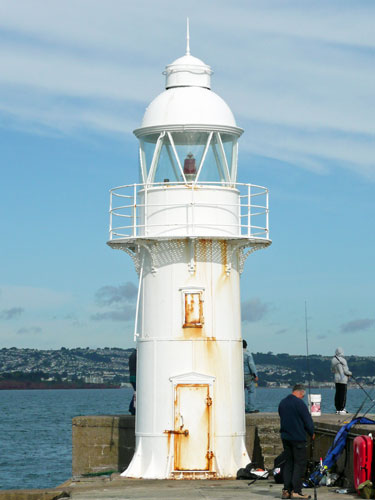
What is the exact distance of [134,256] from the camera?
19719 millimetres

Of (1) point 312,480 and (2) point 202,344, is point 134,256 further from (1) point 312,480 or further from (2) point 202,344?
(1) point 312,480

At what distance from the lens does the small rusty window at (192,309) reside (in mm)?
18969

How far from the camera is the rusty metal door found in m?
18.6

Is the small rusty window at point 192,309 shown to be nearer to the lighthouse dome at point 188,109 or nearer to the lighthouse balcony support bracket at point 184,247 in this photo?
the lighthouse balcony support bracket at point 184,247

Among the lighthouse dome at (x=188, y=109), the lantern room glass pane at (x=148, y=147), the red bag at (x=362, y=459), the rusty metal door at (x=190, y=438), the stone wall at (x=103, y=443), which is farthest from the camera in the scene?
the stone wall at (x=103, y=443)

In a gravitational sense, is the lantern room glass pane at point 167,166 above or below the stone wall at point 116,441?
above

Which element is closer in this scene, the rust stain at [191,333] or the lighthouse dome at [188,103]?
the rust stain at [191,333]

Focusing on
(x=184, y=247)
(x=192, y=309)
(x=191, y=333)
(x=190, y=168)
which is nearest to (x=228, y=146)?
(x=190, y=168)

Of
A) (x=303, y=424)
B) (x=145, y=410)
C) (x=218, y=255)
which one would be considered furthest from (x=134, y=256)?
(x=303, y=424)

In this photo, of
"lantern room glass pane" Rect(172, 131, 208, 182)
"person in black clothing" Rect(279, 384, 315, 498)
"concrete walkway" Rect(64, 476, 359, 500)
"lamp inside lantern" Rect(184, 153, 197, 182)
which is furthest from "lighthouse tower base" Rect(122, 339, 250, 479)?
"person in black clothing" Rect(279, 384, 315, 498)

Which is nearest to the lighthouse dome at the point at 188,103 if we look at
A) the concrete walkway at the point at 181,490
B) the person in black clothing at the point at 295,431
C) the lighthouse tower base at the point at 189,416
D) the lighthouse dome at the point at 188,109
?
the lighthouse dome at the point at 188,109

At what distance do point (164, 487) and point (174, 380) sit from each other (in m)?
2.23

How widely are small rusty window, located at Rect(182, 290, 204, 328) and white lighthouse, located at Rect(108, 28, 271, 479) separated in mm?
19

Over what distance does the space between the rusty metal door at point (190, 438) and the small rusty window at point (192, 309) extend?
139 centimetres
